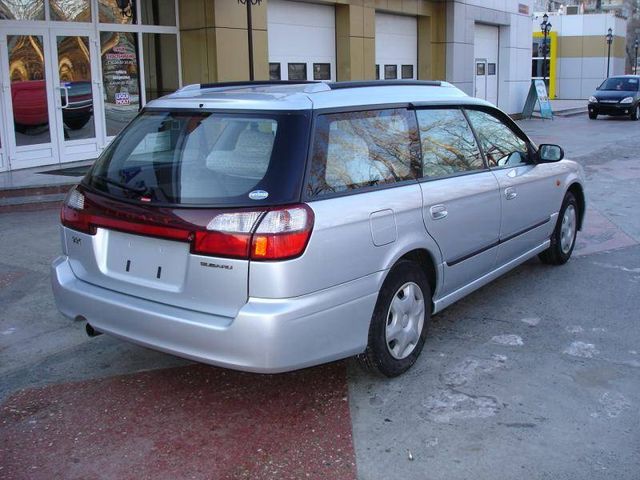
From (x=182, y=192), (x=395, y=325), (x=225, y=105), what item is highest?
(x=225, y=105)

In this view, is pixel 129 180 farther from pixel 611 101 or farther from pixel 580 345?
pixel 611 101

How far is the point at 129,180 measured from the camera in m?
3.87

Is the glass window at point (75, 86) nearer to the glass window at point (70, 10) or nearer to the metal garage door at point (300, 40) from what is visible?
the glass window at point (70, 10)

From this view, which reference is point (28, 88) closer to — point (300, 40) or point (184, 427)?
point (300, 40)

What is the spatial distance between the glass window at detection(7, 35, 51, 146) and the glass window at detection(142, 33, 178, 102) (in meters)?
2.24

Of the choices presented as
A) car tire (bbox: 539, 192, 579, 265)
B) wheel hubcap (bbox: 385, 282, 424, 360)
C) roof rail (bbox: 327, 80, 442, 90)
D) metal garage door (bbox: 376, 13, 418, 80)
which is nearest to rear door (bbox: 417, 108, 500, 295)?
roof rail (bbox: 327, 80, 442, 90)

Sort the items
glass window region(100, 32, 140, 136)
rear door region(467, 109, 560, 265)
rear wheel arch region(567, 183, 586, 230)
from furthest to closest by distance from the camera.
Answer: glass window region(100, 32, 140, 136) < rear wheel arch region(567, 183, 586, 230) < rear door region(467, 109, 560, 265)

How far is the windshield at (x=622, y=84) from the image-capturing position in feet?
87.1

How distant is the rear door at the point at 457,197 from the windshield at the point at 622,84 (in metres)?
24.5

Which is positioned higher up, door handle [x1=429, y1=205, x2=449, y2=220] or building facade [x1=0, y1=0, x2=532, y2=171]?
building facade [x1=0, y1=0, x2=532, y2=171]

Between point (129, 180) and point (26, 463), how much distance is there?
59.5 inches

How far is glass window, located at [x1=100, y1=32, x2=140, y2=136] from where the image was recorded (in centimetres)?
1267

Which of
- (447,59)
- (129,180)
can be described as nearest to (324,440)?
(129,180)

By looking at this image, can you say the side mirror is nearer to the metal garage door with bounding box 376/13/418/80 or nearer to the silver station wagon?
the silver station wagon
